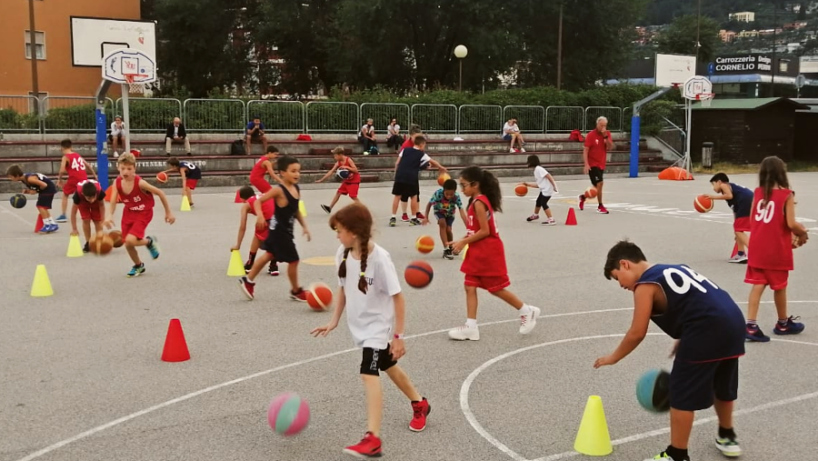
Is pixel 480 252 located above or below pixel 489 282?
above

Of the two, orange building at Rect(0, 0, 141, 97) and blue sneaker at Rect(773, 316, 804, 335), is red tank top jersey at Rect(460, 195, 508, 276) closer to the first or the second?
blue sneaker at Rect(773, 316, 804, 335)

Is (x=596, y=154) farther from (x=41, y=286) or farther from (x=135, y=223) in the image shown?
(x=41, y=286)

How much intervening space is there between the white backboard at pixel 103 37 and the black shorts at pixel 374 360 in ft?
87.9

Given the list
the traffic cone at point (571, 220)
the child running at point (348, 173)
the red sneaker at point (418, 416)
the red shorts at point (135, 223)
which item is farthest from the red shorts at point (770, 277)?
the child running at point (348, 173)

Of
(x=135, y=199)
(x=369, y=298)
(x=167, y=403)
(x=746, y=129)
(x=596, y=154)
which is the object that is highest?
(x=746, y=129)

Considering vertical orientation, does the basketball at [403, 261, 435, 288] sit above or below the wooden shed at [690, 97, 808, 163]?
below

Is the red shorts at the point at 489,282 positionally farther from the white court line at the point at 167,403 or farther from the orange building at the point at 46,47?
the orange building at the point at 46,47

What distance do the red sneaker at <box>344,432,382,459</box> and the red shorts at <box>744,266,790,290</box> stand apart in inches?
166

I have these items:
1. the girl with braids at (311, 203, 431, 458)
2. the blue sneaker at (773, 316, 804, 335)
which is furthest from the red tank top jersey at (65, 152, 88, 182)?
the blue sneaker at (773, 316, 804, 335)

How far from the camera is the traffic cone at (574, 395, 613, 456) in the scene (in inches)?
196

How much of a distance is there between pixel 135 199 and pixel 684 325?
25.9 feet

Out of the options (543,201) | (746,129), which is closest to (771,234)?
(543,201)

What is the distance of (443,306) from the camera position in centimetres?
916

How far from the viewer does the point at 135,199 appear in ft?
34.9
